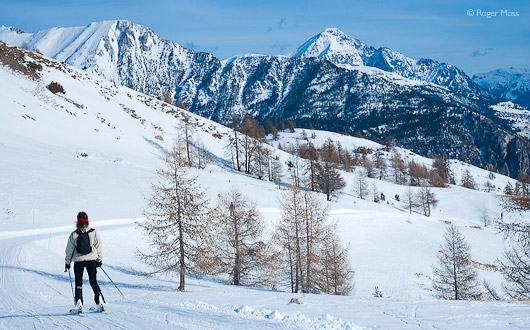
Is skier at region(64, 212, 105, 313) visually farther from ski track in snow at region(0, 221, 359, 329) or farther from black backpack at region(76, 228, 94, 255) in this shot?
ski track in snow at region(0, 221, 359, 329)

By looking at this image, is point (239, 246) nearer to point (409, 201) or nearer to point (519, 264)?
point (519, 264)

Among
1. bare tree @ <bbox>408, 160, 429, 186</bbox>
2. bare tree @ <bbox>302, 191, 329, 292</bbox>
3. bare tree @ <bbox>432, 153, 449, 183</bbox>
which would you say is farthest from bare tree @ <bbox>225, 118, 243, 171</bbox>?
bare tree @ <bbox>432, 153, 449, 183</bbox>

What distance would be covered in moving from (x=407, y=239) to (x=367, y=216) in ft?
20.8

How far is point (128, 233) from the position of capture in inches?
996

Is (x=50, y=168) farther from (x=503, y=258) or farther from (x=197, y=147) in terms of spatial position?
(x=503, y=258)

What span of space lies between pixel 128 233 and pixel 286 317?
2090 cm

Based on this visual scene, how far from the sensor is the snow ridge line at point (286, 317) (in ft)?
24.5

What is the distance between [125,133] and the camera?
195ft

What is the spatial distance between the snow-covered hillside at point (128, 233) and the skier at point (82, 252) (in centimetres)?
71

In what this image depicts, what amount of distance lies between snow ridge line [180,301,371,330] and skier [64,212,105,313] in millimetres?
2663

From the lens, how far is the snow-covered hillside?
324 inches

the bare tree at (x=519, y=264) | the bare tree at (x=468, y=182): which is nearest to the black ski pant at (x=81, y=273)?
the bare tree at (x=519, y=264)

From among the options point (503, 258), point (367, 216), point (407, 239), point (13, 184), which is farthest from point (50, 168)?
point (503, 258)

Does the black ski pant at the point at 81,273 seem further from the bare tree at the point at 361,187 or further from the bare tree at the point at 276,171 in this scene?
the bare tree at the point at 361,187
